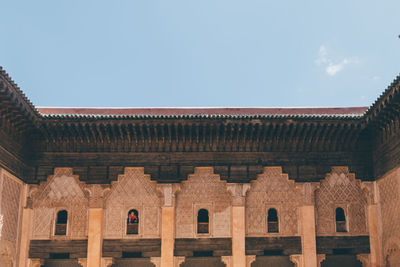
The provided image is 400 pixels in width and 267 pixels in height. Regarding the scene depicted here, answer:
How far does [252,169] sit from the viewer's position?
39.4ft

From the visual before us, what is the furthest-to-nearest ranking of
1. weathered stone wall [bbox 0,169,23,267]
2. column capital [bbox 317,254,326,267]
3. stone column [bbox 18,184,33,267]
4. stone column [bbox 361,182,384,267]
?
column capital [bbox 317,254,326,267] → stone column [bbox 361,182,384,267] → stone column [bbox 18,184,33,267] → weathered stone wall [bbox 0,169,23,267]

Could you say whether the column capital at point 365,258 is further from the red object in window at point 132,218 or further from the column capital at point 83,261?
the column capital at point 83,261

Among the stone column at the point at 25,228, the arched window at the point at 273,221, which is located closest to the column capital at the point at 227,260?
the arched window at the point at 273,221

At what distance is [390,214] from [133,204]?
5.56 metres

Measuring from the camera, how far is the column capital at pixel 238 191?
11836 millimetres

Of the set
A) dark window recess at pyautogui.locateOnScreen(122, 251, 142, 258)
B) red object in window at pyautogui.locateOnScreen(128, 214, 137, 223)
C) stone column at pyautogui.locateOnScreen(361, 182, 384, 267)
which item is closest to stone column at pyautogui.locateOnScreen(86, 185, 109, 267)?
dark window recess at pyautogui.locateOnScreen(122, 251, 142, 258)

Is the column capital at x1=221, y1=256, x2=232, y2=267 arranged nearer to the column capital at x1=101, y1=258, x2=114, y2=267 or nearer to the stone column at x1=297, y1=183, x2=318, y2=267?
the stone column at x1=297, y1=183, x2=318, y2=267

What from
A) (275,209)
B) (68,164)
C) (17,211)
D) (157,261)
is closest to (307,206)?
(275,209)

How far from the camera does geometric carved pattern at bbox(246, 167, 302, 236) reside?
38.8 feet

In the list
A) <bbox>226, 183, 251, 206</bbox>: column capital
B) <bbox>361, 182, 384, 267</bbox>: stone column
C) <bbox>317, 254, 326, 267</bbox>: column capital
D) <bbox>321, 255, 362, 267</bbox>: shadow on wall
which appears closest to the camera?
<bbox>361, 182, 384, 267</bbox>: stone column

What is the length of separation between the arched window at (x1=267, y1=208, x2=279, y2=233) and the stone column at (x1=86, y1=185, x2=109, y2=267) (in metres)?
3.75

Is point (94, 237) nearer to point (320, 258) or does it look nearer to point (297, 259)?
point (297, 259)

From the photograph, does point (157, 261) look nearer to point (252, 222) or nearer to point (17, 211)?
point (252, 222)

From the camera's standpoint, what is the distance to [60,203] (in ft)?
38.9
